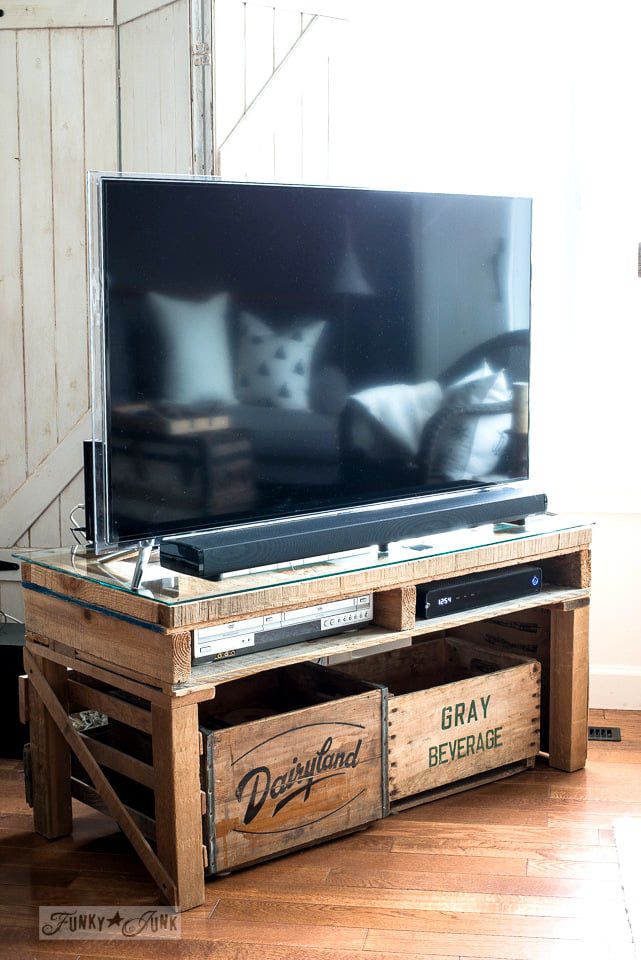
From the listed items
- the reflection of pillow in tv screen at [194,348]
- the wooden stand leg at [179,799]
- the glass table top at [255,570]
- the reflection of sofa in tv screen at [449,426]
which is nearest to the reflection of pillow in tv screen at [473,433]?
the reflection of sofa in tv screen at [449,426]

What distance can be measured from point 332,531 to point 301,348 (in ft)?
1.38

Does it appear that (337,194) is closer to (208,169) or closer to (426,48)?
(208,169)

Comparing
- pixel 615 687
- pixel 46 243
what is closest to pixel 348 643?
pixel 615 687

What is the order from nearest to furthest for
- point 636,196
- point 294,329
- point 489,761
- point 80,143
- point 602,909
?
point 602,909 → point 294,329 → point 489,761 → point 80,143 → point 636,196

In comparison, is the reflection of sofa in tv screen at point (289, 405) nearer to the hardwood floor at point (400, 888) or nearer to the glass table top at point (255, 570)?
the glass table top at point (255, 570)

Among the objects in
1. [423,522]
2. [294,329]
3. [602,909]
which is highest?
[294,329]

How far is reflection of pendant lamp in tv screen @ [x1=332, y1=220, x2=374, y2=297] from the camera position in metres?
2.58

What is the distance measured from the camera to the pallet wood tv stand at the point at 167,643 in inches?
86.4

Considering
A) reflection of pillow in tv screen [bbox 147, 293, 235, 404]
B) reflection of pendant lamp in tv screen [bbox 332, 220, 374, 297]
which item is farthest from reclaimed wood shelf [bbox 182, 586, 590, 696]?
reflection of pendant lamp in tv screen [bbox 332, 220, 374, 297]

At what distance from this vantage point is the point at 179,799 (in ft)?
7.23

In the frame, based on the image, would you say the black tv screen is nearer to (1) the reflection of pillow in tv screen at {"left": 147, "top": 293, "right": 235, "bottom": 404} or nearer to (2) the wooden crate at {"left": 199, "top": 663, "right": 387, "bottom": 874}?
(1) the reflection of pillow in tv screen at {"left": 147, "top": 293, "right": 235, "bottom": 404}

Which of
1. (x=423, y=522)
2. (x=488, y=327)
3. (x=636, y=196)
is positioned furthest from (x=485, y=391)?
(x=636, y=196)

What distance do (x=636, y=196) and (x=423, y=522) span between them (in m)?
1.39

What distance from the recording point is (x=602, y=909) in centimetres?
225
